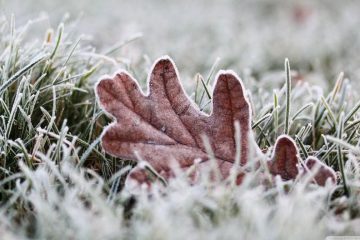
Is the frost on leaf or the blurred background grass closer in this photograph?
the frost on leaf

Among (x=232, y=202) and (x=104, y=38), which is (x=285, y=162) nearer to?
(x=232, y=202)

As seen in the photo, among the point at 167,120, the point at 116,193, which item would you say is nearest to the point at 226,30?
the point at 167,120

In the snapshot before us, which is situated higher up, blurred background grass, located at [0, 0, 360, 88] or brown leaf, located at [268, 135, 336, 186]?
blurred background grass, located at [0, 0, 360, 88]

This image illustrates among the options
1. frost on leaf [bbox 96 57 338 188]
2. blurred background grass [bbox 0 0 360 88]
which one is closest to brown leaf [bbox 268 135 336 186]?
frost on leaf [bbox 96 57 338 188]

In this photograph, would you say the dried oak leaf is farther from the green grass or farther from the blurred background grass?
the blurred background grass

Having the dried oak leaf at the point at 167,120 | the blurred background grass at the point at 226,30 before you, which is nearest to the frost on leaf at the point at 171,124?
the dried oak leaf at the point at 167,120

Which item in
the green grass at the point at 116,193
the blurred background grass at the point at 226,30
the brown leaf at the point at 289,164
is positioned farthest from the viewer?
the blurred background grass at the point at 226,30

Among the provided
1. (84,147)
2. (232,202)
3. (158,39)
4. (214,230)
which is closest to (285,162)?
(232,202)

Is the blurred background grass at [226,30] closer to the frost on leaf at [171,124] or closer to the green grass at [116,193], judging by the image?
the green grass at [116,193]

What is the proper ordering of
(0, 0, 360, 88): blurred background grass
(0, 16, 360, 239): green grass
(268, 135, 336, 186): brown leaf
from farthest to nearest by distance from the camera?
(0, 0, 360, 88): blurred background grass → (268, 135, 336, 186): brown leaf → (0, 16, 360, 239): green grass
